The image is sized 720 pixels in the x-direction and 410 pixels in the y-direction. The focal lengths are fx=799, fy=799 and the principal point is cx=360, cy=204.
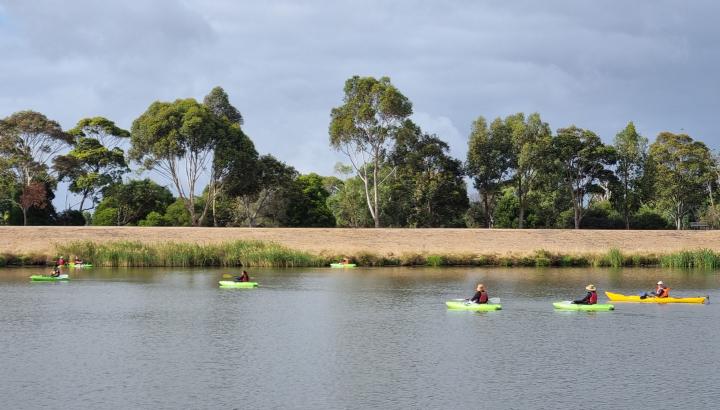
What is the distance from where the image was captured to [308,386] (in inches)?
819

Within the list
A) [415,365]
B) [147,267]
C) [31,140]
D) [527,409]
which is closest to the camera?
[527,409]

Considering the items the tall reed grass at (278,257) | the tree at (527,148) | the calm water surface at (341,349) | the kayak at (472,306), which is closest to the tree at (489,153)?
the tree at (527,148)

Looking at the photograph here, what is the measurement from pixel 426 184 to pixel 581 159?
17.6 m

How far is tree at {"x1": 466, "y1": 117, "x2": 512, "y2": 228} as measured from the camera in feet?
287

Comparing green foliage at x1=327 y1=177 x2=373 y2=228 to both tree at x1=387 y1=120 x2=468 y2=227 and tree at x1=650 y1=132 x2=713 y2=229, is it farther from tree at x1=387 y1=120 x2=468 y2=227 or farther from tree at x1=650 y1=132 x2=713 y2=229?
tree at x1=650 y1=132 x2=713 y2=229

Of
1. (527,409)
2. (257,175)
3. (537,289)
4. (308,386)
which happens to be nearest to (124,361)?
(308,386)

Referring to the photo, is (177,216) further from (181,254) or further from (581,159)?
(581,159)

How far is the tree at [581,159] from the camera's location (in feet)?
290

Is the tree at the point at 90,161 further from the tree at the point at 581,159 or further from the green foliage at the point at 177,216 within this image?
the tree at the point at 581,159

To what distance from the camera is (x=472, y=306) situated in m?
34.9

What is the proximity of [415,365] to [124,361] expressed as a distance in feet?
28.2

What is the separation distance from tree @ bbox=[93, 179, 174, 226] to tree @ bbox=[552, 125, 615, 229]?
45399mm

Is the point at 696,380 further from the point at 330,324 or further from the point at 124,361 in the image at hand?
the point at 124,361

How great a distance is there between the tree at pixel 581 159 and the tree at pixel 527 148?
195cm
